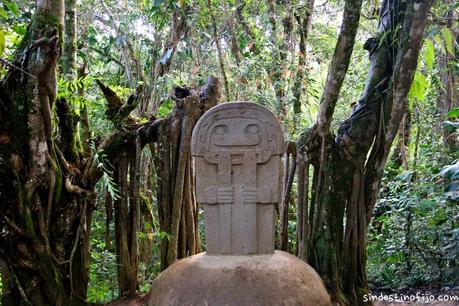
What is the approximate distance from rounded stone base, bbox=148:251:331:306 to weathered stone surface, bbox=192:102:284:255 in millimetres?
232

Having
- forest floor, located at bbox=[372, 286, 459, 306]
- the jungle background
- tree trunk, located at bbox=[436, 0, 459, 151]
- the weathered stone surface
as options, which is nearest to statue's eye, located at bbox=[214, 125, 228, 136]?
the weathered stone surface

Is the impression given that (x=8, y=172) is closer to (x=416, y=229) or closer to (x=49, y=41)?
(x=49, y=41)

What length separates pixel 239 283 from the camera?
11.8 ft

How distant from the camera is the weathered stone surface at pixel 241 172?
4.12 m

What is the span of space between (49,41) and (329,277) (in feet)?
10.6

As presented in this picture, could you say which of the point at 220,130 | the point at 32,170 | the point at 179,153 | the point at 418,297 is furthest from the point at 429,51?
Result: the point at 32,170

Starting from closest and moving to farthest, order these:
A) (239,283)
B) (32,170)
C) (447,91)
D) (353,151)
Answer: (239,283), (32,170), (353,151), (447,91)

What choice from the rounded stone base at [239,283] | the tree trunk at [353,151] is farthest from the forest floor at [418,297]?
the rounded stone base at [239,283]

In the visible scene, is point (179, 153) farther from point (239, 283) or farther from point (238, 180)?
point (239, 283)

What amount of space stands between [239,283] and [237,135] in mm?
1236

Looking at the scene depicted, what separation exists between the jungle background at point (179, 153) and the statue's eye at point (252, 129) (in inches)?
30.8

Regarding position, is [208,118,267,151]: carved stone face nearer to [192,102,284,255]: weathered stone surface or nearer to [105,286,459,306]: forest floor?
[192,102,284,255]: weathered stone surface

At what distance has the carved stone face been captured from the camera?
4.12 meters

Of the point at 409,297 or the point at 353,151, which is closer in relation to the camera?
the point at 353,151
